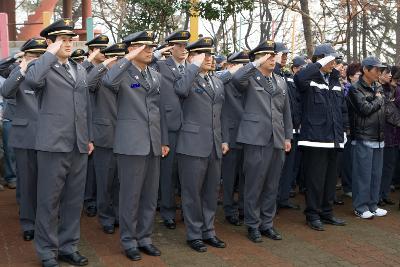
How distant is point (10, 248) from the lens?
5191 millimetres

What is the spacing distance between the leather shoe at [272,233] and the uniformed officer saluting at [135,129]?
131 cm

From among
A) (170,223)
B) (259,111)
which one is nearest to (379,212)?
(259,111)

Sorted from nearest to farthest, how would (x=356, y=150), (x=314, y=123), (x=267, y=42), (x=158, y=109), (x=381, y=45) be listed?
(x=158, y=109) < (x=267, y=42) < (x=314, y=123) < (x=356, y=150) < (x=381, y=45)

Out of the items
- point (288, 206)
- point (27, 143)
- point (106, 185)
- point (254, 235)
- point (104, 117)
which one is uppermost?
point (104, 117)

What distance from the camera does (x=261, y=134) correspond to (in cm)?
554

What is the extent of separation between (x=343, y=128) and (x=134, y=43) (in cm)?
275

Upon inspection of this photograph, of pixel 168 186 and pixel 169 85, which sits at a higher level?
→ pixel 169 85

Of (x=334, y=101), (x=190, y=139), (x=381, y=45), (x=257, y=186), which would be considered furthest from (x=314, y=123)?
(x=381, y=45)

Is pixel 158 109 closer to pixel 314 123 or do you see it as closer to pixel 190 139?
pixel 190 139

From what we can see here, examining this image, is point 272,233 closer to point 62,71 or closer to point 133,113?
point 133,113

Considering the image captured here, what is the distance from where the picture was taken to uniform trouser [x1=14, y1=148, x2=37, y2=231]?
543 cm

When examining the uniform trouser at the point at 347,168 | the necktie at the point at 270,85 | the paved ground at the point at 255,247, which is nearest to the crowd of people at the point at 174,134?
the necktie at the point at 270,85

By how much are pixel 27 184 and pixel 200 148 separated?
1783 mm

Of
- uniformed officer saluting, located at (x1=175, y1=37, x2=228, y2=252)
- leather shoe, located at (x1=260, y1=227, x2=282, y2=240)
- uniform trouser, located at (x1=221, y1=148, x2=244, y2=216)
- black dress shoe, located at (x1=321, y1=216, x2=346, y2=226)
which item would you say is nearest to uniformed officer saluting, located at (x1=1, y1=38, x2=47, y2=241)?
uniformed officer saluting, located at (x1=175, y1=37, x2=228, y2=252)
